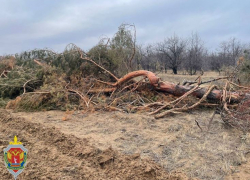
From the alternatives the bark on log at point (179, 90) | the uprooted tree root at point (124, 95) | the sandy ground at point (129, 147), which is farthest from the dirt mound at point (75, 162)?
the bark on log at point (179, 90)

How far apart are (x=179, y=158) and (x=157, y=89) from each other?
14.8 feet

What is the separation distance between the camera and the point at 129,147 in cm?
429

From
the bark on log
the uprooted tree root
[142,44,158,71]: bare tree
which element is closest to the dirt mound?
the uprooted tree root

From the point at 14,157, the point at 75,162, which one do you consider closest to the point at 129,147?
the point at 75,162

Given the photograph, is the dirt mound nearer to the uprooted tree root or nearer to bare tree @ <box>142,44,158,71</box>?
the uprooted tree root

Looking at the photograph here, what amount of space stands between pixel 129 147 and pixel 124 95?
3.90 m

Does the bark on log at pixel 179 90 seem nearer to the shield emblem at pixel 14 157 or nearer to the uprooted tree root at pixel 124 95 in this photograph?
the uprooted tree root at pixel 124 95

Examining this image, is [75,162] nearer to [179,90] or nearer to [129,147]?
[129,147]

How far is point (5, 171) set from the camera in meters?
3.28

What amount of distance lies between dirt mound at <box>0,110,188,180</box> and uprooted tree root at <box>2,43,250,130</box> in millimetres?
2693

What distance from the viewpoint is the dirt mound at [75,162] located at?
10.8 ft

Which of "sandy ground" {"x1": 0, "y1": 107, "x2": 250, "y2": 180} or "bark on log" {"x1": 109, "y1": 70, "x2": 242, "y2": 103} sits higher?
"bark on log" {"x1": 109, "y1": 70, "x2": 242, "y2": 103}

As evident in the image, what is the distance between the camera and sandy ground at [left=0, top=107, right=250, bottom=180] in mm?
3389

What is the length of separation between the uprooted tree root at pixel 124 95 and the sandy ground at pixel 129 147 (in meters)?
0.82
